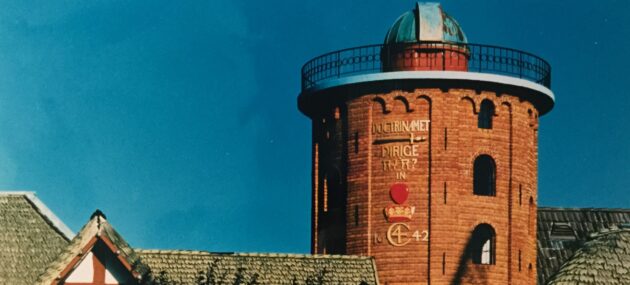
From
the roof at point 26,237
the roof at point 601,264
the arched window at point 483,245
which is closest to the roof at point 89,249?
the roof at point 26,237

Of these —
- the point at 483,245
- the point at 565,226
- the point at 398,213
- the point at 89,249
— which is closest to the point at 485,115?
the point at 483,245

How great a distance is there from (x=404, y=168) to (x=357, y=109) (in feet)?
10.2

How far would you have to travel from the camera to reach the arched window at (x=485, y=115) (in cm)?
8494

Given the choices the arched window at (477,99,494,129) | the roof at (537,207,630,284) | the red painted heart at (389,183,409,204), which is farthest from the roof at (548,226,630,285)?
the roof at (537,207,630,284)

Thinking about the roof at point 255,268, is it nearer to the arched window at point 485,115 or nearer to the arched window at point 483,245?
the arched window at point 483,245

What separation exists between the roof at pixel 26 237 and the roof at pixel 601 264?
20.1m

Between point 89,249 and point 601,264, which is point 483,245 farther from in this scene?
point 89,249

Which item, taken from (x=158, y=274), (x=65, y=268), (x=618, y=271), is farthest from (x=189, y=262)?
(x=618, y=271)

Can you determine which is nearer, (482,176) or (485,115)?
(485,115)

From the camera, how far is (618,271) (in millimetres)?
67625

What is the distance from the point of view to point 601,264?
2672 inches

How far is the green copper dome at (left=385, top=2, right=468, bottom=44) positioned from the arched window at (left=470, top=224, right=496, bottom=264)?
7494 millimetres

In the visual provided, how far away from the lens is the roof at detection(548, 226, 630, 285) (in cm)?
6725

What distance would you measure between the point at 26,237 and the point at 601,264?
75.2 feet
